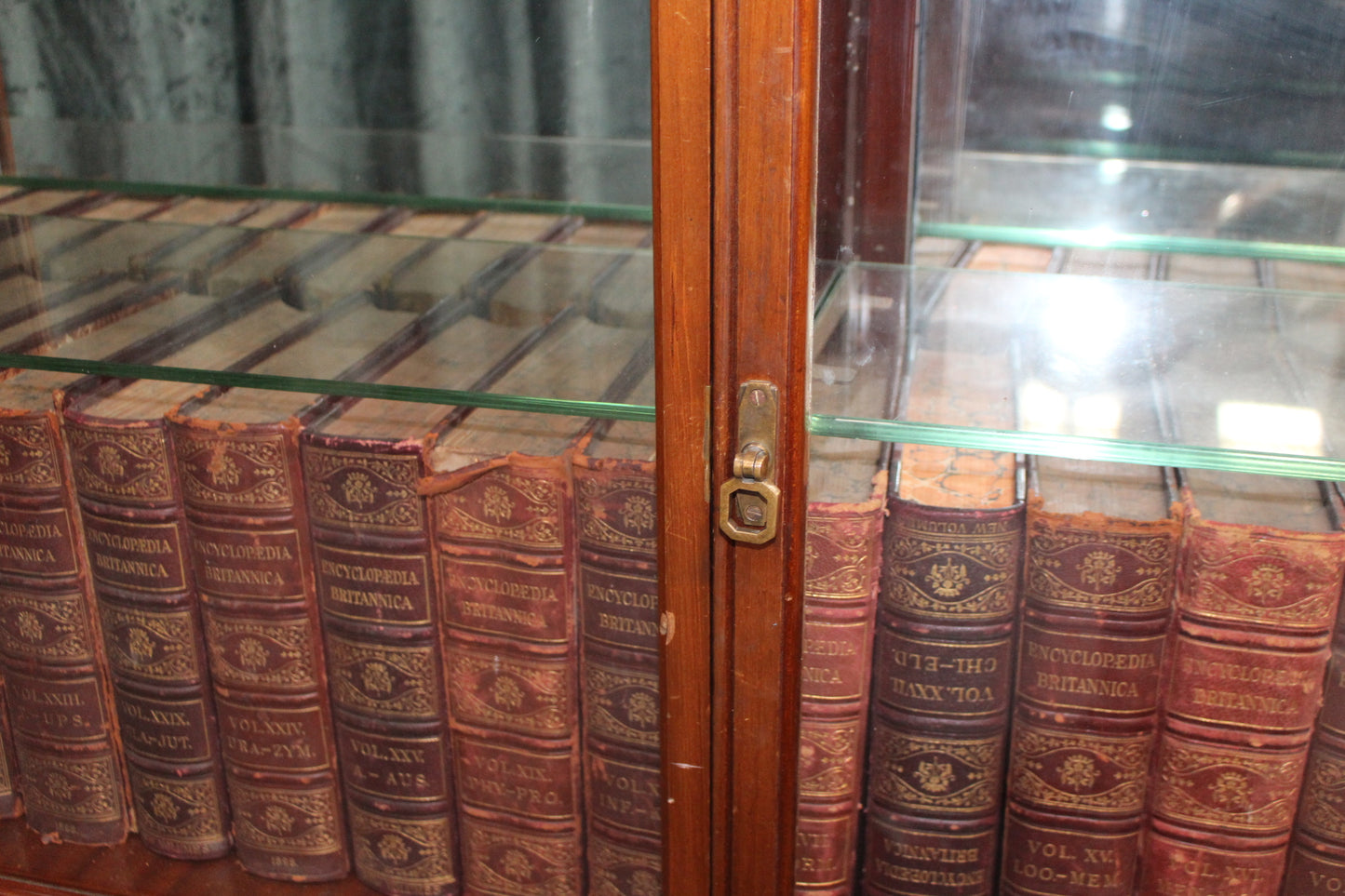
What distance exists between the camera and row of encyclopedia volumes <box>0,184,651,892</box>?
0.76 metres

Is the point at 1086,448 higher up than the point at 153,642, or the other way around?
the point at 1086,448

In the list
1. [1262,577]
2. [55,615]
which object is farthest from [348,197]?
[1262,577]

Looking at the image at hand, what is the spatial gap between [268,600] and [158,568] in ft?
0.26

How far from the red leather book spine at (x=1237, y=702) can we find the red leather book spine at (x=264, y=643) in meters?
0.52

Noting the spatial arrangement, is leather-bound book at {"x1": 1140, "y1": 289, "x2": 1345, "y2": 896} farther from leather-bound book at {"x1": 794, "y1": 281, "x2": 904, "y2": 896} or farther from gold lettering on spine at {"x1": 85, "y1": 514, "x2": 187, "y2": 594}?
gold lettering on spine at {"x1": 85, "y1": 514, "x2": 187, "y2": 594}

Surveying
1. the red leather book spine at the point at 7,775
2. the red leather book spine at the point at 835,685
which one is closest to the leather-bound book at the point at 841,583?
the red leather book spine at the point at 835,685

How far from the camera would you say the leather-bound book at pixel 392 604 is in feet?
2.46

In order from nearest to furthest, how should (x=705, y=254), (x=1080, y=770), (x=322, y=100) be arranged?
(x=705, y=254) < (x=1080, y=770) < (x=322, y=100)

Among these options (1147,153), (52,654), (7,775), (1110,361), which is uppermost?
(1147,153)

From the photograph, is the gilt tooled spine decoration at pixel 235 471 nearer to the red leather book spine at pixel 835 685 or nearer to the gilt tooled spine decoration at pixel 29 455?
the gilt tooled spine decoration at pixel 29 455

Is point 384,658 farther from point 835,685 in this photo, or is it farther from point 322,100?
point 322,100

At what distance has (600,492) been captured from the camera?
71cm

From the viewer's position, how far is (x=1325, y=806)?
67cm

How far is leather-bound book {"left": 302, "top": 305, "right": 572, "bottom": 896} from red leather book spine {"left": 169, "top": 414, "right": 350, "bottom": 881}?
1 centimetres
